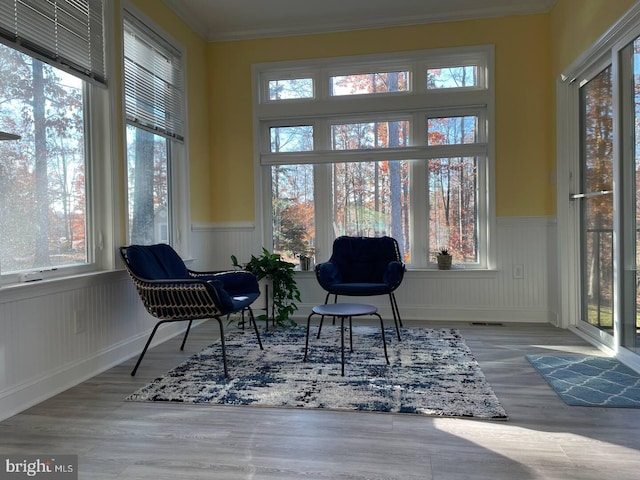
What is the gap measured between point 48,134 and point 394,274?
258cm

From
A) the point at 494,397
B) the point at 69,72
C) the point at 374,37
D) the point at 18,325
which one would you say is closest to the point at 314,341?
the point at 494,397

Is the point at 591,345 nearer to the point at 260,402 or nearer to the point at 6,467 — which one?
the point at 260,402

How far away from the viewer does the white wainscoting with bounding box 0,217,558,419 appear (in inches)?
94.1

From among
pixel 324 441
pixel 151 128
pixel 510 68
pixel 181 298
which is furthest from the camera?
pixel 510 68

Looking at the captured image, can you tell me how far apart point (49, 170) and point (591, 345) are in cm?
387

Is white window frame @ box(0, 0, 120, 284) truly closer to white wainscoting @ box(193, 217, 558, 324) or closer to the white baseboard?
the white baseboard

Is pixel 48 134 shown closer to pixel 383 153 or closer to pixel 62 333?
pixel 62 333

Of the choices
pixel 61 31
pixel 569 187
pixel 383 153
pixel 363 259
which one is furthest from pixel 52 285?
pixel 569 187

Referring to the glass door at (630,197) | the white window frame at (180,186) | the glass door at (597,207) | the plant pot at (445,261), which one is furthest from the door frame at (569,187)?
the white window frame at (180,186)

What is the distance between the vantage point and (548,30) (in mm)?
4254

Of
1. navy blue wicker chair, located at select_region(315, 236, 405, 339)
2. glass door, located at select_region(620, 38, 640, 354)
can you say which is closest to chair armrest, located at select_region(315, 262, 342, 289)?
navy blue wicker chair, located at select_region(315, 236, 405, 339)

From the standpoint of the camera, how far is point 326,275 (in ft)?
12.6

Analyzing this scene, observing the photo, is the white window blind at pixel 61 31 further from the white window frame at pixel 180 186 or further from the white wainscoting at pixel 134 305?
the white wainscoting at pixel 134 305

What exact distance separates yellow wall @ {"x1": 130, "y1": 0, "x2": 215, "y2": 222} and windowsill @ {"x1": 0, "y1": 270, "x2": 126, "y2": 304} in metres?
1.47
